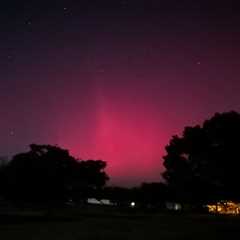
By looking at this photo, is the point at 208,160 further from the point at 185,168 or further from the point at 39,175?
the point at 39,175

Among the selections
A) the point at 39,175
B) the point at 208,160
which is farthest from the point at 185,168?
the point at 39,175

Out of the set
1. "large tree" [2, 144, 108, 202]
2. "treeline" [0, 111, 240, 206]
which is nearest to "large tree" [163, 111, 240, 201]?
"treeline" [0, 111, 240, 206]

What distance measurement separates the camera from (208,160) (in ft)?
218

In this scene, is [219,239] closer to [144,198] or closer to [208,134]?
[208,134]

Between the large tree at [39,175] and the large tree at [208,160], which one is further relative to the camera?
the large tree at [39,175]

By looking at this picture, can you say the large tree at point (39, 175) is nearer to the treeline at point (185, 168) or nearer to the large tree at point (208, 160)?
the treeline at point (185, 168)

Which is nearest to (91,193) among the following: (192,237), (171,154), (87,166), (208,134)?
(87,166)

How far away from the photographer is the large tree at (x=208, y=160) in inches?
2518

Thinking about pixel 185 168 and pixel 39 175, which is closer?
pixel 39 175

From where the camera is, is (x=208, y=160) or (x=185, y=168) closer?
(x=208, y=160)

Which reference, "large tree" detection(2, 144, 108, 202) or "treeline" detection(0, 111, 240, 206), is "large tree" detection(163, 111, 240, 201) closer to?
"treeline" detection(0, 111, 240, 206)

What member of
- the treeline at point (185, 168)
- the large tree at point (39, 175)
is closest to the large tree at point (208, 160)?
the treeline at point (185, 168)

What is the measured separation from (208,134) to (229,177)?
22.6ft

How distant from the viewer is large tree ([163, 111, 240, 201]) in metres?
64.0
